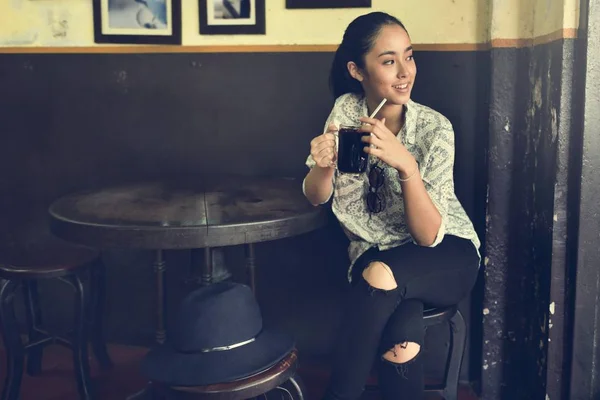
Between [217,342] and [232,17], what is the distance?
147cm

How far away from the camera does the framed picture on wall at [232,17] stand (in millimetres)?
2727

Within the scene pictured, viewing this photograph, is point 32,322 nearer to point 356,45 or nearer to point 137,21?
point 137,21

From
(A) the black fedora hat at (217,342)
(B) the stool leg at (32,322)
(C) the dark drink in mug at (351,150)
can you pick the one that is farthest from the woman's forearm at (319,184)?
(B) the stool leg at (32,322)

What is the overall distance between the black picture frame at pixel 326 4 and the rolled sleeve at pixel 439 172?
0.77 meters

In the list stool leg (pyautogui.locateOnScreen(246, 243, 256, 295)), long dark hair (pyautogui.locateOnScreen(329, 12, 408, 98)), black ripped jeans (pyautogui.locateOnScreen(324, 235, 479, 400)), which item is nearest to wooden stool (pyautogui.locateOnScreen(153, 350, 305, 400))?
black ripped jeans (pyautogui.locateOnScreen(324, 235, 479, 400))

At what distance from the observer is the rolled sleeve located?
2064mm

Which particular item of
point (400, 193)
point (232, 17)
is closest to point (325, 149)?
point (400, 193)

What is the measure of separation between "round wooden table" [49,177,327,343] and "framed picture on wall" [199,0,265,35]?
66cm

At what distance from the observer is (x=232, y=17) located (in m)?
2.75

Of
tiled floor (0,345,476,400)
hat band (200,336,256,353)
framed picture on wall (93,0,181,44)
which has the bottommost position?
tiled floor (0,345,476,400)

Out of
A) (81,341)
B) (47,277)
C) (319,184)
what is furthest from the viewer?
(81,341)

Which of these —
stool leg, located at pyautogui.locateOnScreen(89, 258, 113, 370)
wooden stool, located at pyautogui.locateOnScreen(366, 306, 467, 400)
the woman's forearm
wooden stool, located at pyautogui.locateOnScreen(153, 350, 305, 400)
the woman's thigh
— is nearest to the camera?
wooden stool, located at pyautogui.locateOnScreen(153, 350, 305, 400)

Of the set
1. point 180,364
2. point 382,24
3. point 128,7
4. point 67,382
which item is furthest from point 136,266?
point 382,24

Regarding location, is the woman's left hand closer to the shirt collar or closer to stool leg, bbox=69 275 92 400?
the shirt collar
